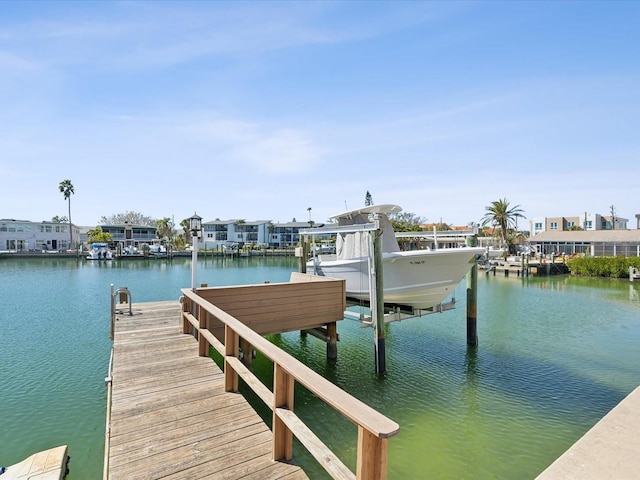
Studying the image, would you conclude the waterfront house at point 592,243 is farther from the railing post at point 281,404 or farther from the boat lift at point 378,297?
the railing post at point 281,404

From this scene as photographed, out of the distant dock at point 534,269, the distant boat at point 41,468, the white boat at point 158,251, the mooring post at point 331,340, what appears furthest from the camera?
the white boat at point 158,251

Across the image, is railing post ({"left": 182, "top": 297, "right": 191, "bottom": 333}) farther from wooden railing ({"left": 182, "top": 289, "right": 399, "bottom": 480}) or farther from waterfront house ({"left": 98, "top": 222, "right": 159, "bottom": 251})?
waterfront house ({"left": 98, "top": 222, "right": 159, "bottom": 251})

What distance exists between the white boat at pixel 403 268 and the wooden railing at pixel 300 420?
22.1 feet

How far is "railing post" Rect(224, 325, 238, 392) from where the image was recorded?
4.69 metres

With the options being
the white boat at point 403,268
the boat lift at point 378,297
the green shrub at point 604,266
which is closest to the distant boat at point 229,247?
the green shrub at point 604,266

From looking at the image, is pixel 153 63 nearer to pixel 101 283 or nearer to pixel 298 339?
pixel 298 339

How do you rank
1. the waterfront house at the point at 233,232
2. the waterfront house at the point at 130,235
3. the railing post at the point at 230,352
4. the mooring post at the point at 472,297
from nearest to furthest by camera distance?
the railing post at the point at 230,352
the mooring post at the point at 472,297
the waterfront house at the point at 130,235
the waterfront house at the point at 233,232

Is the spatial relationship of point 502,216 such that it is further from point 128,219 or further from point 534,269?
point 128,219

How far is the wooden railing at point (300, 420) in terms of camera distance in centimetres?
205

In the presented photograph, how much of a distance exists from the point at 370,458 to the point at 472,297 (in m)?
11.1

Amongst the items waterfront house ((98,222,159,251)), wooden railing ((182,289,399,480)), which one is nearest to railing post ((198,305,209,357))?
wooden railing ((182,289,399,480))

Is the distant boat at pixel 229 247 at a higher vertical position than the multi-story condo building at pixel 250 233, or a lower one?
lower

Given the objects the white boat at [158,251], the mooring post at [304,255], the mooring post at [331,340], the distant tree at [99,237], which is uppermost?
the distant tree at [99,237]

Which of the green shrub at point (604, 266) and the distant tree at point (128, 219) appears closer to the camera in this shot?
the green shrub at point (604, 266)
